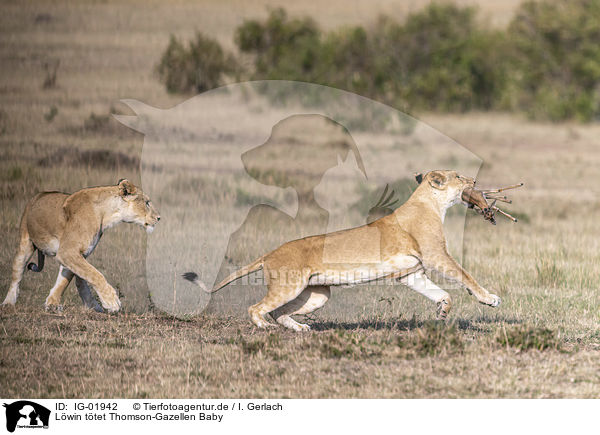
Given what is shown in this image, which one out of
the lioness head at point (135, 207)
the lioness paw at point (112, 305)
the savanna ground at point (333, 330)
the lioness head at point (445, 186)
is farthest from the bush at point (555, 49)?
the lioness paw at point (112, 305)

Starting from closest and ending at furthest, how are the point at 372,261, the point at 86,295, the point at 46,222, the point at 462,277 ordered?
the point at 462,277 → the point at 372,261 → the point at 46,222 → the point at 86,295

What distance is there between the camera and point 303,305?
25.1 ft

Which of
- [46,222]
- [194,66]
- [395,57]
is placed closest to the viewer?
[46,222]

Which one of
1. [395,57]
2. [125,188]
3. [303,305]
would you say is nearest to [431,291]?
[303,305]

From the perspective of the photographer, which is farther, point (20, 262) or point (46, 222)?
point (20, 262)

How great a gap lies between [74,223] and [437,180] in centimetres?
292

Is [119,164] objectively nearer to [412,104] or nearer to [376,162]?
[376,162]

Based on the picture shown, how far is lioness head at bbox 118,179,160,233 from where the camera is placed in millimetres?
7953

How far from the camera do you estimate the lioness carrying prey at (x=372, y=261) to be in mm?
7316

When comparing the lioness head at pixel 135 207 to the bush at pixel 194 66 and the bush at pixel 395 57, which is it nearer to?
the bush at pixel 194 66
